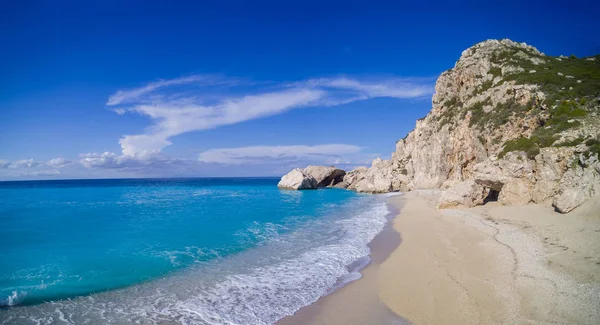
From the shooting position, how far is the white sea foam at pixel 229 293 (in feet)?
23.6

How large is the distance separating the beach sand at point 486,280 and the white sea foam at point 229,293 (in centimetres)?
81

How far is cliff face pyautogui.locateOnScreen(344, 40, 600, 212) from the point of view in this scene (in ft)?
56.3

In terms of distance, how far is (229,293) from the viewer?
28.0 ft

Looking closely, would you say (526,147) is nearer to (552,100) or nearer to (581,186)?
(581,186)

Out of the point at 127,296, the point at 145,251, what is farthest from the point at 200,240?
the point at 127,296

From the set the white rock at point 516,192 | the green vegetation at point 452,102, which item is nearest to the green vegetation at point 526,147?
the white rock at point 516,192

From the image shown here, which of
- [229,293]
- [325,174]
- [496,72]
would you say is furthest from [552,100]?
[325,174]

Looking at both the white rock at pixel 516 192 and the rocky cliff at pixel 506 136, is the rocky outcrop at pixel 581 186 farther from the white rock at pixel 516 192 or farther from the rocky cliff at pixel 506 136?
the white rock at pixel 516 192

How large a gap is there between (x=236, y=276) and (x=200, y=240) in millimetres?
6592

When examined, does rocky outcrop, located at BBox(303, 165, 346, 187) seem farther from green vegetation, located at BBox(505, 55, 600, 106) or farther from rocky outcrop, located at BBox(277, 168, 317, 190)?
green vegetation, located at BBox(505, 55, 600, 106)

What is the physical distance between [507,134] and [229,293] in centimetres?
3554

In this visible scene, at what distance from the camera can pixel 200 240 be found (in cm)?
1588

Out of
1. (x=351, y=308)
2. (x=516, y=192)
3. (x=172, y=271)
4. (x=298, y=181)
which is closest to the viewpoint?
(x=351, y=308)

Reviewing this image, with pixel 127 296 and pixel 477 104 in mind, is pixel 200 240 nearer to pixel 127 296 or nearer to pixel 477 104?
pixel 127 296
